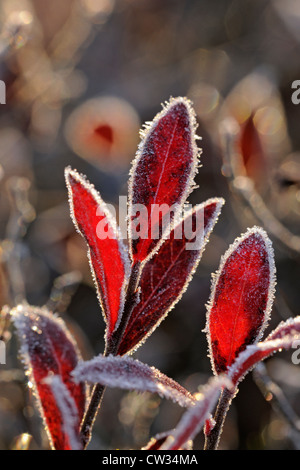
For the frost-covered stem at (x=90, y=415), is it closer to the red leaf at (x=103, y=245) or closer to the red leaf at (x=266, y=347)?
the red leaf at (x=103, y=245)

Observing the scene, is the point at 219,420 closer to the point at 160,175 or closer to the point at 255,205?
the point at 160,175

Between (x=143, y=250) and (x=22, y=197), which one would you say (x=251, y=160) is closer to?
(x=22, y=197)

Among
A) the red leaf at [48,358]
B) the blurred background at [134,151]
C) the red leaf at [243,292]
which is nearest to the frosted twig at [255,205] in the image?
the blurred background at [134,151]

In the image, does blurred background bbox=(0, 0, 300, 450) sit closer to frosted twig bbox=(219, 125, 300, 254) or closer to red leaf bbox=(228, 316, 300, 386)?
frosted twig bbox=(219, 125, 300, 254)

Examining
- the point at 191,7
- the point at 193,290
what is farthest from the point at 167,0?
the point at 193,290

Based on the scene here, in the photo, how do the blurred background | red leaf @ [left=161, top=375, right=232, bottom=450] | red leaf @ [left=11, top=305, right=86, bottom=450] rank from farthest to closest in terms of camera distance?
the blurred background < red leaf @ [left=11, top=305, right=86, bottom=450] < red leaf @ [left=161, top=375, right=232, bottom=450]

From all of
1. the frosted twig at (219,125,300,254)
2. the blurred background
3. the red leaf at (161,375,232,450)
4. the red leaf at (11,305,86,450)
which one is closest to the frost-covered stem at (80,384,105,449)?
the red leaf at (11,305,86,450)
